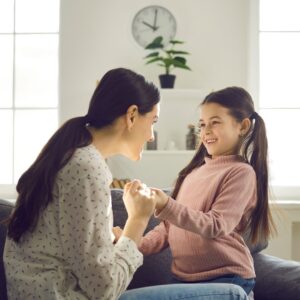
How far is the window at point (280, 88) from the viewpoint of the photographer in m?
3.86

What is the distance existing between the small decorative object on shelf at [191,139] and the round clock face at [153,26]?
25.7 inches

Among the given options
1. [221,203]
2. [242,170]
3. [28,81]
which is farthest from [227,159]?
[28,81]

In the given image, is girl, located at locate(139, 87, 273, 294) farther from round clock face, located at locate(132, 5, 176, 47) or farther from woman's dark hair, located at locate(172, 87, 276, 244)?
round clock face, located at locate(132, 5, 176, 47)

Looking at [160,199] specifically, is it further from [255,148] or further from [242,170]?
[255,148]

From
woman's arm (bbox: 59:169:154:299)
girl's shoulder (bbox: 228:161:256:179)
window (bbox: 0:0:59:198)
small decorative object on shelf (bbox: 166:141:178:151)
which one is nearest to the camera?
woman's arm (bbox: 59:169:154:299)

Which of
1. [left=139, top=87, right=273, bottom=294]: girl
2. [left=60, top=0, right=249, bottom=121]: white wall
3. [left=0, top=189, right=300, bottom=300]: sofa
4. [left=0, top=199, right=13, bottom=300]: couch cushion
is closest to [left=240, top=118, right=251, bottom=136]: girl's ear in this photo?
[left=139, top=87, right=273, bottom=294]: girl

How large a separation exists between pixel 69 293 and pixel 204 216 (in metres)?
0.51

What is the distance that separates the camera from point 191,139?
12.1 ft

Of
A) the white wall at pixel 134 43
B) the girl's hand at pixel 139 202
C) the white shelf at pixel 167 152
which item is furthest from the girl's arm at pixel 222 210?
the white wall at pixel 134 43

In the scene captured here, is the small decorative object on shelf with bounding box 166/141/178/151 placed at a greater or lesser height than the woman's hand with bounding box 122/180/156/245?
greater

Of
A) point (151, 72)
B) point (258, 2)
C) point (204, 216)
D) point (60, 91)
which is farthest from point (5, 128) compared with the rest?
point (204, 216)

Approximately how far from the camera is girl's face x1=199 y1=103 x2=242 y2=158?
70.0 inches

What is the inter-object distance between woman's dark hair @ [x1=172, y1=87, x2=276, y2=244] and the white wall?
199 cm

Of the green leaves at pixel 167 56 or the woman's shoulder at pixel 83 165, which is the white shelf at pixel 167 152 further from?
the woman's shoulder at pixel 83 165
